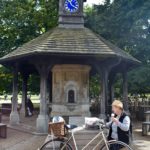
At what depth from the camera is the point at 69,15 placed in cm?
1888

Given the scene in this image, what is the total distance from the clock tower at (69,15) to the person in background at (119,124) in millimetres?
11879

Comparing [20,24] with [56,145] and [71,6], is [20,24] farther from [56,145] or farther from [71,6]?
[56,145]

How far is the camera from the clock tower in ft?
61.7

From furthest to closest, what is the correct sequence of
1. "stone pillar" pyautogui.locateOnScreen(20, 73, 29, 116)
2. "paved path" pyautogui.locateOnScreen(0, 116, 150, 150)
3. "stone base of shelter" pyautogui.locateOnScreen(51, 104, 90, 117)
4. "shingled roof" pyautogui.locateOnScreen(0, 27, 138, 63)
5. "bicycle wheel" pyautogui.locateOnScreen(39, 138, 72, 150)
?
"stone pillar" pyautogui.locateOnScreen(20, 73, 29, 116) < "stone base of shelter" pyautogui.locateOnScreen(51, 104, 90, 117) < "shingled roof" pyautogui.locateOnScreen(0, 27, 138, 63) < "paved path" pyautogui.locateOnScreen(0, 116, 150, 150) < "bicycle wheel" pyautogui.locateOnScreen(39, 138, 72, 150)

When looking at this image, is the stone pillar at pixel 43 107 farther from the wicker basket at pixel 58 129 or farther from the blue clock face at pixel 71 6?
the wicker basket at pixel 58 129

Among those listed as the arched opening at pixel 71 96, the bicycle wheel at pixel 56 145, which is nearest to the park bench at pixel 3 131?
the arched opening at pixel 71 96

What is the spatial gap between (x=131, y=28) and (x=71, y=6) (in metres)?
5.22

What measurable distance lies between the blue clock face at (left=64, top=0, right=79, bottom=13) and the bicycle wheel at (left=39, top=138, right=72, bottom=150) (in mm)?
11309

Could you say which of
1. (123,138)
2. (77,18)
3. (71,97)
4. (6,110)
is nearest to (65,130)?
(123,138)

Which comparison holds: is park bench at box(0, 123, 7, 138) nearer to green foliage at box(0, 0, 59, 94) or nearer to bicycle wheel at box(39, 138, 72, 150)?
bicycle wheel at box(39, 138, 72, 150)

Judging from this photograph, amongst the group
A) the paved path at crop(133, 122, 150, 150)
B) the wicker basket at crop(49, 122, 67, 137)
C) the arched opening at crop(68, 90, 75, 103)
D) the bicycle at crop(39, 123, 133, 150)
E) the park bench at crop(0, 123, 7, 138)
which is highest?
the arched opening at crop(68, 90, 75, 103)

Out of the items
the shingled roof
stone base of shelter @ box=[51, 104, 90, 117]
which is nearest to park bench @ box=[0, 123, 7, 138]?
the shingled roof

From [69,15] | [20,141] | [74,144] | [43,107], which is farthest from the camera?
[69,15]

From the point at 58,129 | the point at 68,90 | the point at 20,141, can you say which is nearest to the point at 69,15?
the point at 68,90
